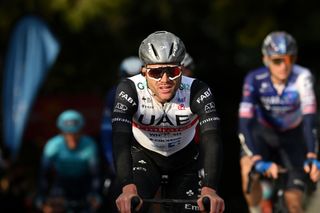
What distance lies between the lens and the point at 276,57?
11336 millimetres

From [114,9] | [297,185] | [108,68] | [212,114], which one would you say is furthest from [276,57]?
[108,68]

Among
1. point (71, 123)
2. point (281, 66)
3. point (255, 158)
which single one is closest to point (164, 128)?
point (255, 158)

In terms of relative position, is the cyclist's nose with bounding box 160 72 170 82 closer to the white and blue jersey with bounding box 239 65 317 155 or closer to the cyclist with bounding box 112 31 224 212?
A: the cyclist with bounding box 112 31 224 212

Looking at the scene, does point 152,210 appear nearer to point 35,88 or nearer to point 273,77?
point 273,77

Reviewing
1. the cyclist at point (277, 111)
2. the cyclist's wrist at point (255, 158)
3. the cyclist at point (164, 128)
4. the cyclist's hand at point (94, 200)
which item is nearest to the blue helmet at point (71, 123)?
the cyclist's hand at point (94, 200)

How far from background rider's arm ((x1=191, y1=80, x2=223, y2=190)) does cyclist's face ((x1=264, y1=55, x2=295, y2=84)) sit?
8.17 ft

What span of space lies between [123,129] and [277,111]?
3487mm

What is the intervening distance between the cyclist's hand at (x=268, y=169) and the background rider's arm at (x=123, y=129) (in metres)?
2.21

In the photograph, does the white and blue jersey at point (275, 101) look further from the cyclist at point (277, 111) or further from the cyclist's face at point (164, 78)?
the cyclist's face at point (164, 78)

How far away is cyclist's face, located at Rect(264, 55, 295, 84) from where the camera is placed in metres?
11.3

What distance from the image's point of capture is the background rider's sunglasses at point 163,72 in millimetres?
8648

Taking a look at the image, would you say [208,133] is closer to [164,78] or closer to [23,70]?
[164,78]

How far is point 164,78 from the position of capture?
866 centimetres

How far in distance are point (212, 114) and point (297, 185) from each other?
2389 millimetres
